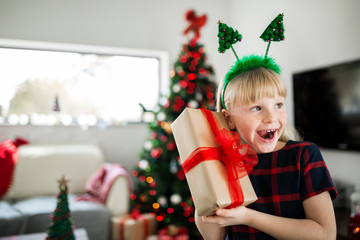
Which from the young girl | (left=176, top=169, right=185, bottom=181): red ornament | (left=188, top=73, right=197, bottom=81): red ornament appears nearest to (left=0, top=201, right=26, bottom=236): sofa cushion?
(left=176, top=169, right=185, bottom=181): red ornament

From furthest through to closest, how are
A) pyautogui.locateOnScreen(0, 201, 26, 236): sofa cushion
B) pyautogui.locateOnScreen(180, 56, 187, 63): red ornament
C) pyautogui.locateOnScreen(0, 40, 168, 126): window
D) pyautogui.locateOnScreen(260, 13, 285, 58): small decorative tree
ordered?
Result: pyautogui.locateOnScreen(0, 40, 168, 126): window → pyautogui.locateOnScreen(180, 56, 187, 63): red ornament → pyautogui.locateOnScreen(0, 201, 26, 236): sofa cushion → pyautogui.locateOnScreen(260, 13, 285, 58): small decorative tree

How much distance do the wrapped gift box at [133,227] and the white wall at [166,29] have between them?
1.17m

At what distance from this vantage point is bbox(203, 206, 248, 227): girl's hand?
0.71m

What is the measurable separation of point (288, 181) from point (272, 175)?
45 mm

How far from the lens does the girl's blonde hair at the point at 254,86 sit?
0.79 metres

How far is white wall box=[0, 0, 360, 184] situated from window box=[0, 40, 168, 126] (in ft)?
0.42

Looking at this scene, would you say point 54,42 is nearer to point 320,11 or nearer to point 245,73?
point 320,11

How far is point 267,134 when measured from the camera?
813mm

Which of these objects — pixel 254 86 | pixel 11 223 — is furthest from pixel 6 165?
pixel 254 86

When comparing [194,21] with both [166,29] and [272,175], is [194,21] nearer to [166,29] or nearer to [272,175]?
[166,29]

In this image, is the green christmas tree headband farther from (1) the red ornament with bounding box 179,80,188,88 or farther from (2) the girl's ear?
(1) the red ornament with bounding box 179,80,188,88

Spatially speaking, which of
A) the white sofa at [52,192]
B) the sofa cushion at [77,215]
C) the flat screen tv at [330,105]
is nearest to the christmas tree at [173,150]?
the white sofa at [52,192]

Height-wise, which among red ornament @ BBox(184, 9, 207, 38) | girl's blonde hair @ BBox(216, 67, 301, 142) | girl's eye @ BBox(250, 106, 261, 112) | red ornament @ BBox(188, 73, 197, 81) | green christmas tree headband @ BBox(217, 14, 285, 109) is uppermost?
red ornament @ BBox(184, 9, 207, 38)

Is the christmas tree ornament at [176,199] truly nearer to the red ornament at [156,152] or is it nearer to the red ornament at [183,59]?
the red ornament at [156,152]
